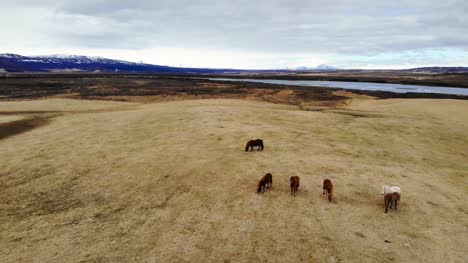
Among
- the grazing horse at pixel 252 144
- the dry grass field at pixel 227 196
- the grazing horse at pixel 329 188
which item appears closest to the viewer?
the dry grass field at pixel 227 196

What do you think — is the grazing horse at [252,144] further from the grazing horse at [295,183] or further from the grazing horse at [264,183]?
the grazing horse at [295,183]

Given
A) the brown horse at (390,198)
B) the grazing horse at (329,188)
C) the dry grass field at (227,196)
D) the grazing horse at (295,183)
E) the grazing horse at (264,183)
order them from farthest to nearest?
1. the grazing horse at (264,183)
2. the grazing horse at (295,183)
3. the grazing horse at (329,188)
4. the brown horse at (390,198)
5. the dry grass field at (227,196)

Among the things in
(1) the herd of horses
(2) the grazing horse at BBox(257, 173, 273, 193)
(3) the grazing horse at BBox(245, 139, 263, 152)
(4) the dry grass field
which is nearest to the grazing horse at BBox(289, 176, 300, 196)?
(1) the herd of horses

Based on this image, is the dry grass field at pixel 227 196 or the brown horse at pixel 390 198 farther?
the brown horse at pixel 390 198

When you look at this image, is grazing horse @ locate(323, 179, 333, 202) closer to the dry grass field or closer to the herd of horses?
the herd of horses

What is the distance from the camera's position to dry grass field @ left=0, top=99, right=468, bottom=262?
9805mm

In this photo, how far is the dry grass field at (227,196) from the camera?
9805 mm

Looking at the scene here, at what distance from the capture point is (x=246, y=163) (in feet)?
54.5

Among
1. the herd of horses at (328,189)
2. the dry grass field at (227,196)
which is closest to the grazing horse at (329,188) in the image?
the herd of horses at (328,189)

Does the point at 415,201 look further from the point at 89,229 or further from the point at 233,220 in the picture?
the point at 89,229

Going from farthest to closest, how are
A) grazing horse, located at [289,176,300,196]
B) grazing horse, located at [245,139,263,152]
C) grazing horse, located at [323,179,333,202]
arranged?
grazing horse, located at [245,139,263,152], grazing horse, located at [289,176,300,196], grazing horse, located at [323,179,333,202]

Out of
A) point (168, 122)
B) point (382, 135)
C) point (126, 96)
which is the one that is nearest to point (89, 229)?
point (168, 122)

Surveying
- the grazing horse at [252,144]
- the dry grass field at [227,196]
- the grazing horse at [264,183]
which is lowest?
the dry grass field at [227,196]

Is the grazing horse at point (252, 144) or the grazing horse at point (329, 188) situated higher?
the grazing horse at point (252, 144)
